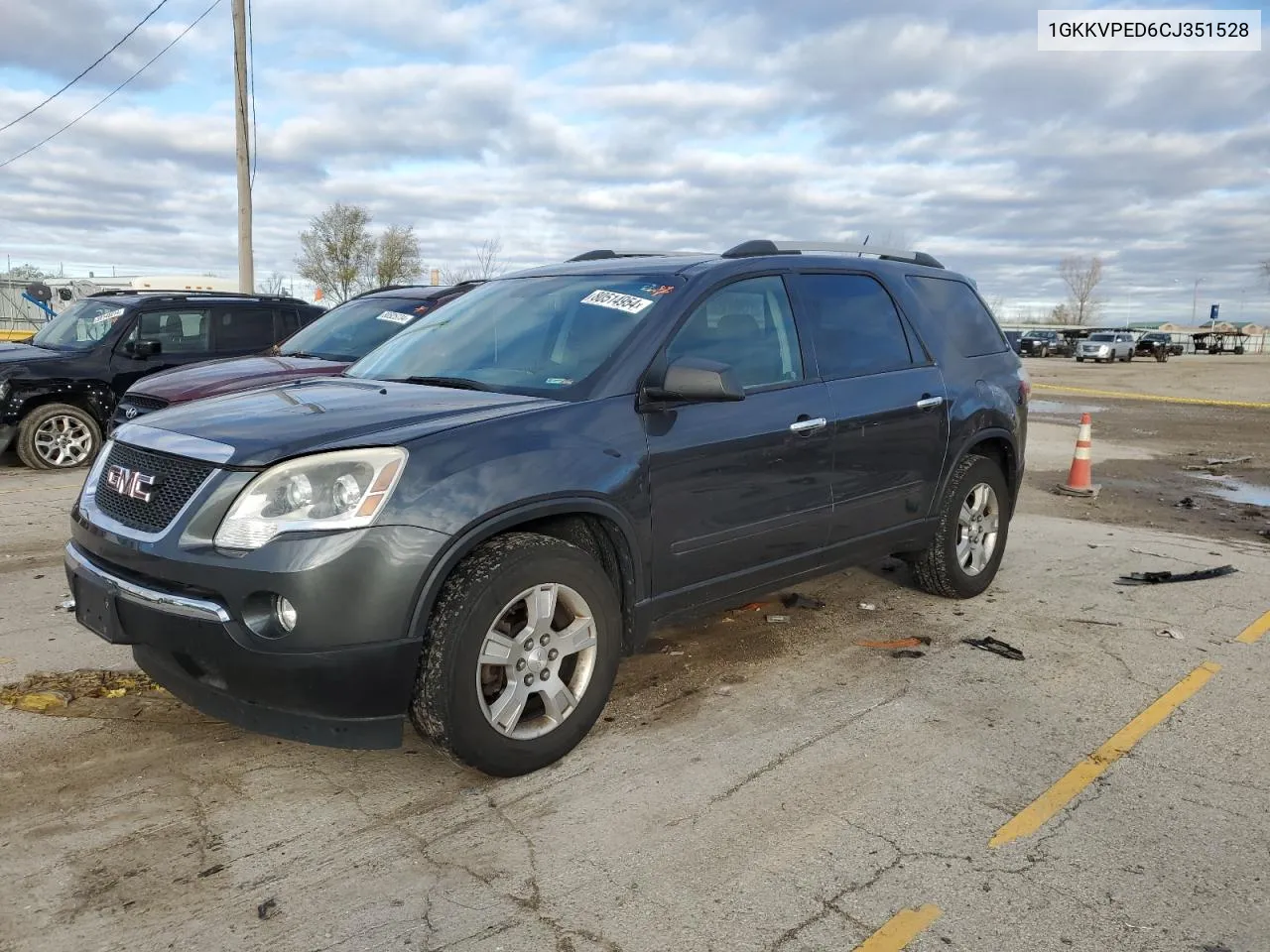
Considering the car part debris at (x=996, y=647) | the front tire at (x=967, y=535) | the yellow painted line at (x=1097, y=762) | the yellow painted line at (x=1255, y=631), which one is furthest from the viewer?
the front tire at (x=967, y=535)

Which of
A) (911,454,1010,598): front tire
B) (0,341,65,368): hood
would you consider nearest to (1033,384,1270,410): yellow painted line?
(911,454,1010,598): front tire

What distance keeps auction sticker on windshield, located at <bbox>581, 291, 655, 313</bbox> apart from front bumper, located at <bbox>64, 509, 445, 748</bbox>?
1.48m

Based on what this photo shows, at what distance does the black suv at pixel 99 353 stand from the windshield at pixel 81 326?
0.03ft

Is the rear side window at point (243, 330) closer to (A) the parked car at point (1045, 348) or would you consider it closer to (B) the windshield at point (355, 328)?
(B) the windshield at point (355, 328)

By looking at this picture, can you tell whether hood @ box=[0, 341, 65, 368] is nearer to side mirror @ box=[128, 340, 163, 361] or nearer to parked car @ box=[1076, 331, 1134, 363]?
side mirror @ box=[128, 340, 163, 361]

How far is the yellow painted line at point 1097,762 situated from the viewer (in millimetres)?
3125

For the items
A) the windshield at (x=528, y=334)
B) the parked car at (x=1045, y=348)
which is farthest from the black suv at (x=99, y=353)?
the parked car at (x=1045, y=348)

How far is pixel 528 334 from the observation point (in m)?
4.24

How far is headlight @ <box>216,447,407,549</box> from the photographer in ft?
9.54

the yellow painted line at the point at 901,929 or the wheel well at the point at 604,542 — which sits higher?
the wheel well at the point at 604,542

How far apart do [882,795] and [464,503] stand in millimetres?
1712

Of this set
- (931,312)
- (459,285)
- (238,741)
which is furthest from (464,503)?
(459,285)

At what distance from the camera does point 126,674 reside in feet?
14.0

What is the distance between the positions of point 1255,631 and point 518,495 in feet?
13.8
